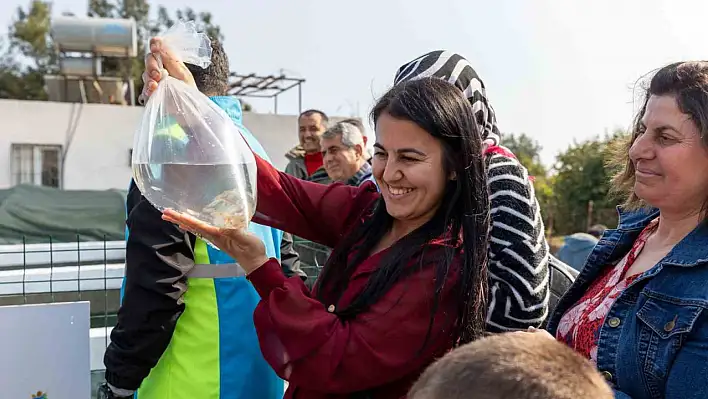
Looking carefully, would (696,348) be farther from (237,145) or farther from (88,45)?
(88,45)

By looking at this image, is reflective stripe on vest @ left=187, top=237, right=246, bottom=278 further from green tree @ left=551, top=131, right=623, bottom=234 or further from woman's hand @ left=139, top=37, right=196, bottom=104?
green tree @ left=551, top=131, right=623, bottom=234

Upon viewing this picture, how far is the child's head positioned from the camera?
0.71 m

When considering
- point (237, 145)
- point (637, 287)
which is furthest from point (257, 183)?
point (637, 287)

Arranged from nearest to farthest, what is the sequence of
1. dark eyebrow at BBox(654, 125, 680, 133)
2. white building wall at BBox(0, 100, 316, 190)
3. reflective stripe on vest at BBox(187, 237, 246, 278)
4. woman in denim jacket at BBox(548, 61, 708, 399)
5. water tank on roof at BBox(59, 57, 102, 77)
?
1. woman in denim jacket at BBox(548, 61, 708, 399)
2. dark eyebrow at BBox(654, 125, 680, 133)
3. reflective stripe on vest at BBox(187, 237, 246, 278)
4. white building wall at BBox(0, 100, 316, 190)
5. water tank on roof at BBox(59, 57, 102, 77)

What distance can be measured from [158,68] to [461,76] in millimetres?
782

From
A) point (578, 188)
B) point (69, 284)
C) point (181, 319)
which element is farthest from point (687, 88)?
point (578, 188)

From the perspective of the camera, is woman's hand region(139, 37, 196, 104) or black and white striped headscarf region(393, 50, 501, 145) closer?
woman's hand region(139, 37, 196, 104)

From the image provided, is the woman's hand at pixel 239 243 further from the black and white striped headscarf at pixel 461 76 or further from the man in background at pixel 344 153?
the man in background at pixel 344 153

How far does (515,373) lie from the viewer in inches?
28.4

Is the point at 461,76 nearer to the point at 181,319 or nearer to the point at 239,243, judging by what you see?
the point at 239,243

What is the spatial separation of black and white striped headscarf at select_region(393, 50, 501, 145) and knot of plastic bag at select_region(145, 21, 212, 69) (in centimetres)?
53

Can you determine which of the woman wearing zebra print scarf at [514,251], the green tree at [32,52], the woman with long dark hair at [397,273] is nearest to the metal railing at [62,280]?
the woman with long dark hair at [397,273]

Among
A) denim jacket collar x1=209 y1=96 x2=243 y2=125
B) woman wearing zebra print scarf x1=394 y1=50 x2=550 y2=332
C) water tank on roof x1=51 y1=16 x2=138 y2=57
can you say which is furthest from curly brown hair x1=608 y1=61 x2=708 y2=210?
water tank on roof x1=51 y1=16 x2=138 y2=57

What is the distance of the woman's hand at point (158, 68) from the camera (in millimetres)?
1490
